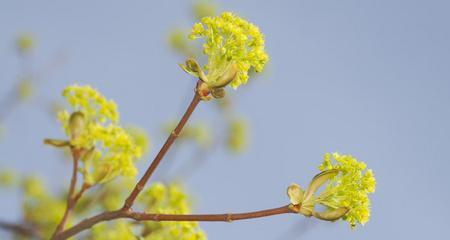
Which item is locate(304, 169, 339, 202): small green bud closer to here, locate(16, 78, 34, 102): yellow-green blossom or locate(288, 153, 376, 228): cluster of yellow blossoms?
locate(288, 153, 376, 228): cluster of yellow blossoms

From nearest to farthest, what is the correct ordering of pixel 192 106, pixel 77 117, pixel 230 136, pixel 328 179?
1. pixel 192 106
2. pixel 328 179
3. pixel 77 117
4. pixel 230 136

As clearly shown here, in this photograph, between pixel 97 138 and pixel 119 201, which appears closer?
pixel 97 138

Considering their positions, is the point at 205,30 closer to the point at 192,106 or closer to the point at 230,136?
the point at 192,106

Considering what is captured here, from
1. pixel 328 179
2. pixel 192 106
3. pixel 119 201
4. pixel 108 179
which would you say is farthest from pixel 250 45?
pixel 119 201

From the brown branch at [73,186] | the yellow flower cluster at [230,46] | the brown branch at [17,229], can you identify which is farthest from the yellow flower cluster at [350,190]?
the brown branch at [17,229]

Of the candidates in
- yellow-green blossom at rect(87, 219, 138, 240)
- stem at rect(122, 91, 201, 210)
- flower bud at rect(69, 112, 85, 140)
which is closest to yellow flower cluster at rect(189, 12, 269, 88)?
stem at rect(122, 91, 201, 210)

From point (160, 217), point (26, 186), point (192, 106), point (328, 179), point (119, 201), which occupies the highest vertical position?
point (26, 186)

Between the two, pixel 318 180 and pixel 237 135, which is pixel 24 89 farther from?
pixel 318 180
